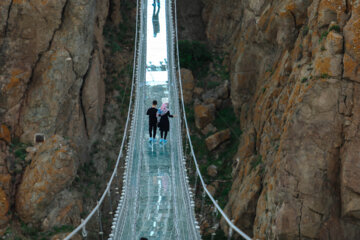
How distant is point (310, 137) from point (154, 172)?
14.7 feet

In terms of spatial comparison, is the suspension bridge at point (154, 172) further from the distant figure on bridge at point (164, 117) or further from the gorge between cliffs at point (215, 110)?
the gorge between cliffs at point (215, 110)

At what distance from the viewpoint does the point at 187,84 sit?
15602 mm

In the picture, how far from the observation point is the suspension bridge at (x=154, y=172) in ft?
27.4

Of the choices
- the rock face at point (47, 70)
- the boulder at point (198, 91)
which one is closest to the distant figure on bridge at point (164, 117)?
the rock face at point (47, 70)

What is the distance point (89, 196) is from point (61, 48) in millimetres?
4520

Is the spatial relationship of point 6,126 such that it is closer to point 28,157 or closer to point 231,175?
point 28,157

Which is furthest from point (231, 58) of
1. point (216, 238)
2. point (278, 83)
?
point (216, 238)

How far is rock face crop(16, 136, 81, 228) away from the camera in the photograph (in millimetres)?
11023

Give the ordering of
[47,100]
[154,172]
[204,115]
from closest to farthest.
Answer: [154,172] < [47,100] < [204,115]

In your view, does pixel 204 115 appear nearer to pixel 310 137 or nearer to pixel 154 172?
pixel 154 172

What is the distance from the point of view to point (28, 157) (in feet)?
38.1

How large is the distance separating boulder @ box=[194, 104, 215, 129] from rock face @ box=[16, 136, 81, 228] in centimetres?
434

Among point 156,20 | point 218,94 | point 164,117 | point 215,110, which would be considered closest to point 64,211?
point 164,117

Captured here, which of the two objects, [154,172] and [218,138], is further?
[218,138]
